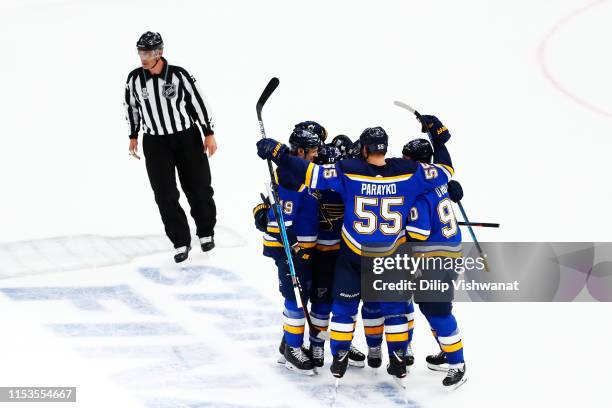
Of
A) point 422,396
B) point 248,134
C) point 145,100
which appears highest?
point 145,100

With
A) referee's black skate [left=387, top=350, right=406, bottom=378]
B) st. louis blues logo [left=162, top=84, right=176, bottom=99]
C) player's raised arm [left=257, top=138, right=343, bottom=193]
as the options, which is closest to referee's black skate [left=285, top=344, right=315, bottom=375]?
referee's black skate [left=387, top=350, right=406, bottom=378]

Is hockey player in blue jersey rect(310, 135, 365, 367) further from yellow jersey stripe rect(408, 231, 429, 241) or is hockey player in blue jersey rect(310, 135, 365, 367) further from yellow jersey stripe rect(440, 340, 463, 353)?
yellow jersey stripe rect(440, 340, 463, 353)

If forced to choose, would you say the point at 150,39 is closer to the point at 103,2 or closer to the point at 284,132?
the point at 284,132

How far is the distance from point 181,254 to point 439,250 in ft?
6.84

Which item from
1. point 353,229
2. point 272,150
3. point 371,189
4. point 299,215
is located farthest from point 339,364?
point 272,150

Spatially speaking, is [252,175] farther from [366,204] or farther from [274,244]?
[366,204]

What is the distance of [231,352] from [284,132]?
108 inches

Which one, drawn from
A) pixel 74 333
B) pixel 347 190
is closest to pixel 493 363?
pixel 347 190

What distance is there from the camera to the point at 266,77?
8766 millimetres

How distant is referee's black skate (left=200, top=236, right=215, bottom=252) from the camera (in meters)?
6.79

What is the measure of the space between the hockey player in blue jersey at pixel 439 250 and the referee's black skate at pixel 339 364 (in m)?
0.45

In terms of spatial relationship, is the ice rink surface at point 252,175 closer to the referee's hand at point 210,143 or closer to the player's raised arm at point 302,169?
the referee's hand at point 210,143

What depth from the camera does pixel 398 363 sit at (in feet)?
16.9

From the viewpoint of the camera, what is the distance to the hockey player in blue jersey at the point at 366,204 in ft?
16.3
